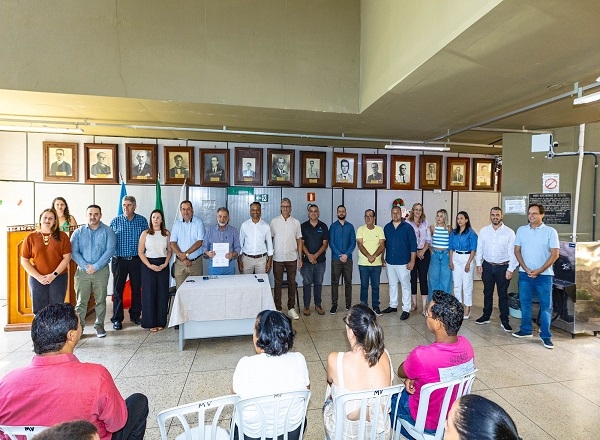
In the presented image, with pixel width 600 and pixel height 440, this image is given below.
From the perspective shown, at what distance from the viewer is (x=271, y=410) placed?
63.3 inches

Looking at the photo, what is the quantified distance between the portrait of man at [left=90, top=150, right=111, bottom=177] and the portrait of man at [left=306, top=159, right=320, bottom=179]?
13.8ft

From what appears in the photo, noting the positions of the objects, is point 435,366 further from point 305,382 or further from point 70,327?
point 70,327

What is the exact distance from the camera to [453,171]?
25.2 ft

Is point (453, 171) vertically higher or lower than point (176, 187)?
higher

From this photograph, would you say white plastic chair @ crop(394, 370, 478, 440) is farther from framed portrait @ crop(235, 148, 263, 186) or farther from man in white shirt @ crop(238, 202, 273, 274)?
framed portrait @ crop(235, 148, 263, 186)

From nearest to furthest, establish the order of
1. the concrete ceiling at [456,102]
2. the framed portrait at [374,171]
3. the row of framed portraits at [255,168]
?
the concrete ceiling at [456,102], the row of framed portraits at [255,168], the framed portrait at [374,171]

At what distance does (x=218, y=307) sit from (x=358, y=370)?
8.06 ft

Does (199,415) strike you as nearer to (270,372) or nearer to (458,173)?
(270,372)

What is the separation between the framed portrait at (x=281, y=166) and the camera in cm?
689

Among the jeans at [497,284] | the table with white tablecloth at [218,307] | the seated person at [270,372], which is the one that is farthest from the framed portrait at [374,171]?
the seated person at [270,372]

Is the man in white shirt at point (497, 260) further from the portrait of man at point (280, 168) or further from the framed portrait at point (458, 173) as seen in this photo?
the portrait of man at point (280, 168)


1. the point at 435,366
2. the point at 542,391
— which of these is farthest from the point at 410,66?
the point at 542,391

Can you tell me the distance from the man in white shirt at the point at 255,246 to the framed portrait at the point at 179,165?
2325 millimetres

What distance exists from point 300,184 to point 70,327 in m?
5.73
